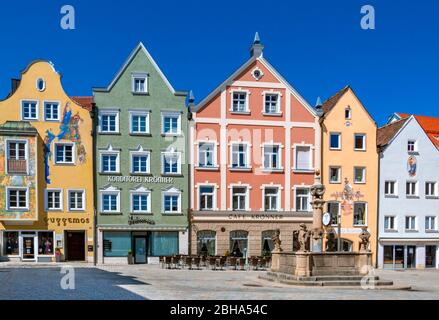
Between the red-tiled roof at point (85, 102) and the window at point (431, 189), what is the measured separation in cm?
2677

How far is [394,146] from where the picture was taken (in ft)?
146

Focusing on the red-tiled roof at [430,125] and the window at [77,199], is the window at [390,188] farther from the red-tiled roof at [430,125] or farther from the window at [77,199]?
the window at [77,199]

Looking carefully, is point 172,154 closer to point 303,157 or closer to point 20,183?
point 303,157

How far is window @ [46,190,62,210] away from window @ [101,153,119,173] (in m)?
3.38

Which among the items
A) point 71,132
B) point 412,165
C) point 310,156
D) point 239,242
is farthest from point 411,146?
point 71,132

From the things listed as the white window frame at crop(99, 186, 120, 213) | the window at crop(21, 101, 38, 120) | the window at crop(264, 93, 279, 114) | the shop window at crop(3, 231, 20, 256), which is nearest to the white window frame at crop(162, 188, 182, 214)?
the white window frame at crop(99, 186, 120, 213)

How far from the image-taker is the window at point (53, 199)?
37906 millimetres

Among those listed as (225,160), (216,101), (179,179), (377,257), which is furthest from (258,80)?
(377,257)

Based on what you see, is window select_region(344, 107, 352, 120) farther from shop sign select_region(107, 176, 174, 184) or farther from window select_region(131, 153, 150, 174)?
window select_region(131, 153, 150, 174)

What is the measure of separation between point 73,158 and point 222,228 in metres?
11.5

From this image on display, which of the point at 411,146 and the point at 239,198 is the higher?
the point at 411,146

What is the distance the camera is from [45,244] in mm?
37875

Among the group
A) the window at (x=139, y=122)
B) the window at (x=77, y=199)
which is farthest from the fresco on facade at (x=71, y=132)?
the window at (x=139, y=122)

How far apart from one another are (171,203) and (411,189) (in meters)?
Result: 19.2
